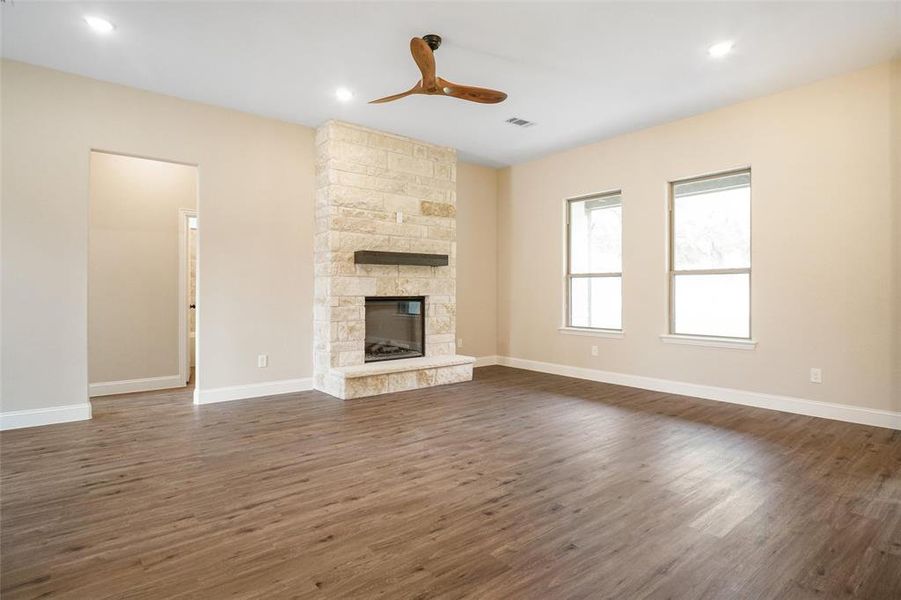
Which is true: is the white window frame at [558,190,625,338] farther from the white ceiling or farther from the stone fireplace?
the stone fireplace

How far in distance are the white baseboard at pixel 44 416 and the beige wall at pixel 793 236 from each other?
5.33 meters

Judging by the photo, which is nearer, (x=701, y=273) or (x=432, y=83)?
(x=432, y=83)

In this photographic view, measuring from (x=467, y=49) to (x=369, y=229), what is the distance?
7.62 feet

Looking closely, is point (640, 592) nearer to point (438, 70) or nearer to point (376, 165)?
point (438, 70)

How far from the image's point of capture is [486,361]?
7090 millimetres

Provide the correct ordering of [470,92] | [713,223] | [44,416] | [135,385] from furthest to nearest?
[135,385] < [713,223] < [44,416] < [470,92]

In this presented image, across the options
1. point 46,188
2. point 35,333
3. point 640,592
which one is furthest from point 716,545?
point 46,188

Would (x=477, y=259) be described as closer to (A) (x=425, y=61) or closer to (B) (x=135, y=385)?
(A) (x=425, y=61)

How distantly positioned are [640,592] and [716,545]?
560 millimetres

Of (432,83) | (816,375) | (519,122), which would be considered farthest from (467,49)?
(816,375)

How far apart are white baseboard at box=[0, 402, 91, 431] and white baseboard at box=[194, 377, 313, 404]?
89 cm

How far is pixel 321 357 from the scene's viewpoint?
5.18 meters

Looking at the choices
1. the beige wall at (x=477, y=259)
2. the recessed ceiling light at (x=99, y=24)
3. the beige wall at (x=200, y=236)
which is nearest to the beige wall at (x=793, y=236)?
the beige wall at (x=477, y=259)

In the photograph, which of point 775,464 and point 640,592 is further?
point 775,464
